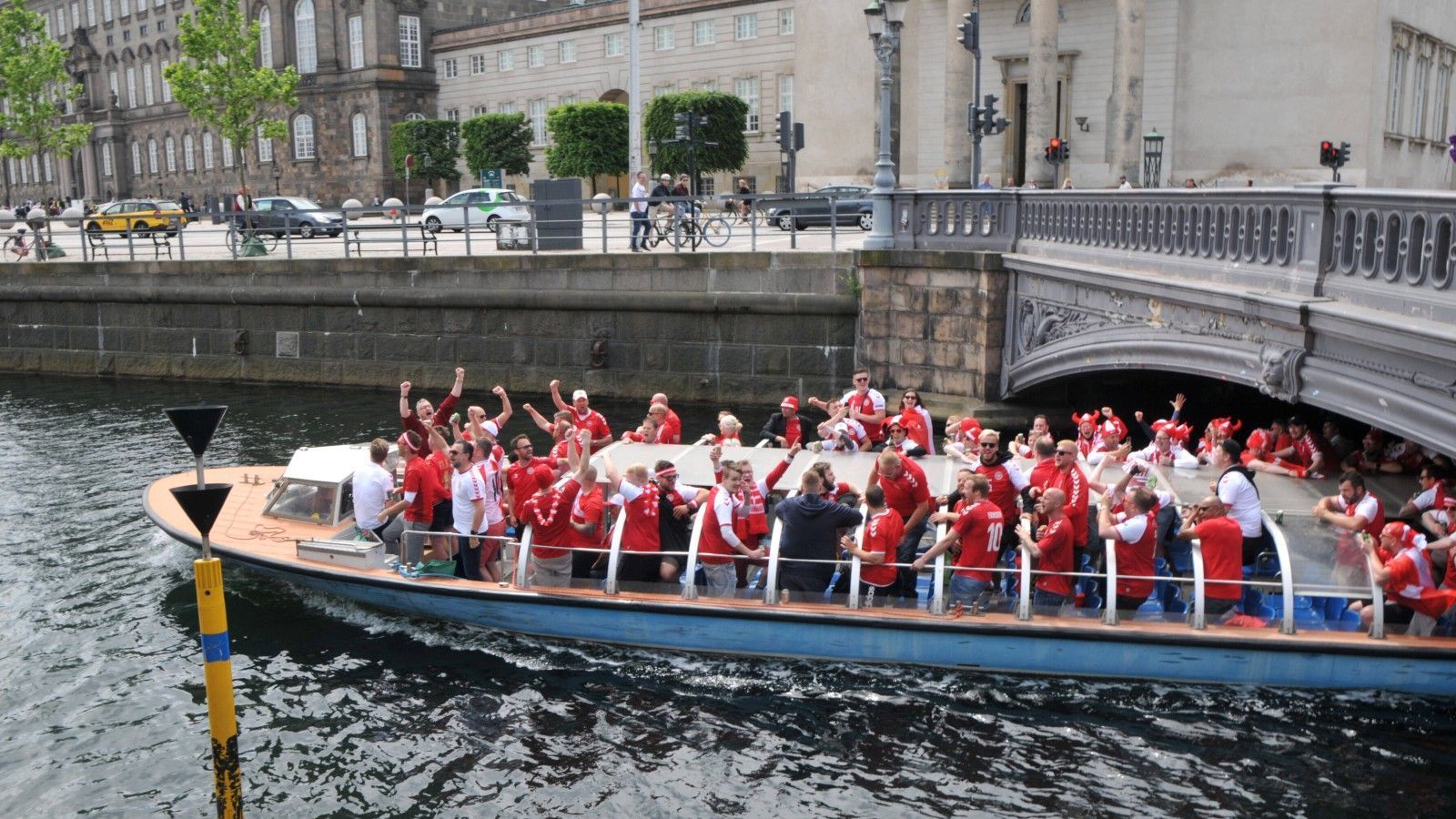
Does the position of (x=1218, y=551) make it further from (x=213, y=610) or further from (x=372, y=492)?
(x=372, y=492)

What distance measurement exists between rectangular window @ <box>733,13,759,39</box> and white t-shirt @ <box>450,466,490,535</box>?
1652 inches

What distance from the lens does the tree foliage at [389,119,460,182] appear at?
196ft

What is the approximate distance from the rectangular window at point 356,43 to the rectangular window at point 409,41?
1723 mm

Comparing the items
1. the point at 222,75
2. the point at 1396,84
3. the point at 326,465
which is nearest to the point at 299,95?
the point at 222,75

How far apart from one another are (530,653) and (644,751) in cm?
222

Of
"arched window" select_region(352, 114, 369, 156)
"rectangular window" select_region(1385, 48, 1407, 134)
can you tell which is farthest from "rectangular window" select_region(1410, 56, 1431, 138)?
"arched window" select_region(352, 114, 369, 156)

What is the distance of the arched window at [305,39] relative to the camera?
6359cm

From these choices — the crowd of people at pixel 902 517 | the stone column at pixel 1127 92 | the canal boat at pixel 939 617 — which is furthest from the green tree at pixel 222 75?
the crowd of people at pixel 902 517

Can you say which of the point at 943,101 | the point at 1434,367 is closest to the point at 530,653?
the point at 1434,367

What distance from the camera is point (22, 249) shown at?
3200 centimetres

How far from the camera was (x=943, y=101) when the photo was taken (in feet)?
137

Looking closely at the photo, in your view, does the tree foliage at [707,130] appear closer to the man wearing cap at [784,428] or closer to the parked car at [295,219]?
the parked car at [295,219]

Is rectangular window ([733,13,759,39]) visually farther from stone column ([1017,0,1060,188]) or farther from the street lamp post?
the street lamp post

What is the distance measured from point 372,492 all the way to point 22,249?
77.7 ft
